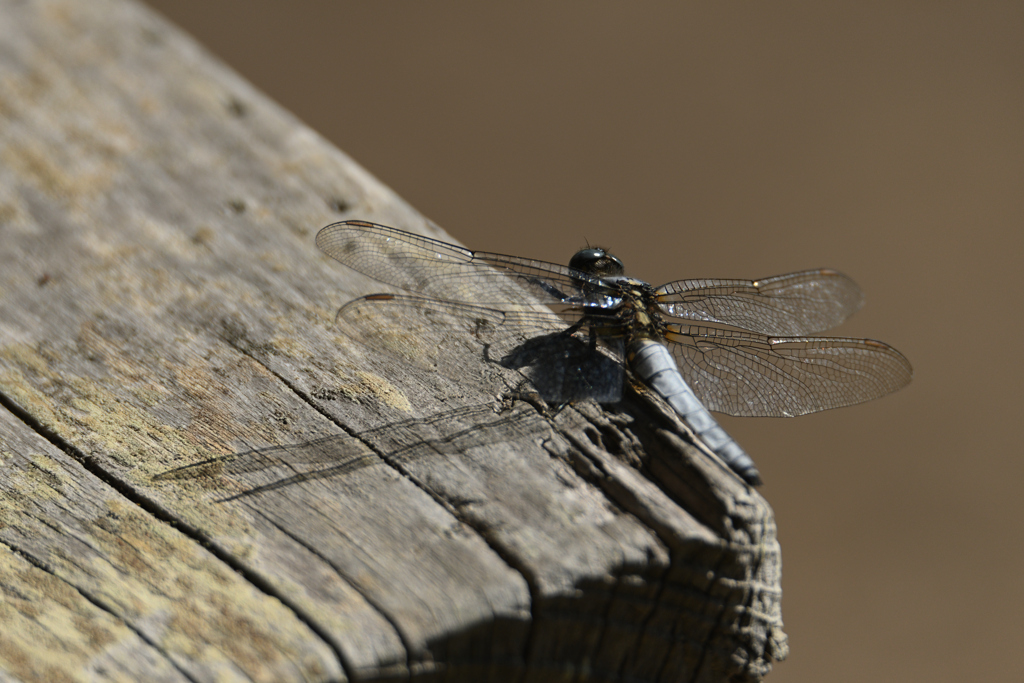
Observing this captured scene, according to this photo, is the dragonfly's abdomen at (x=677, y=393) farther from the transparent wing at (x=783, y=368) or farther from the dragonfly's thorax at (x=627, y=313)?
the transparent wing at (x=783, y=368)

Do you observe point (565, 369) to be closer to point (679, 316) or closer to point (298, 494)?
point (298, 494)

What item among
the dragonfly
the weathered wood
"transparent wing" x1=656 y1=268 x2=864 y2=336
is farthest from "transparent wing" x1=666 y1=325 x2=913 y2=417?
the weathered wood

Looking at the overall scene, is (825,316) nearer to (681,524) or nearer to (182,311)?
(681,524)

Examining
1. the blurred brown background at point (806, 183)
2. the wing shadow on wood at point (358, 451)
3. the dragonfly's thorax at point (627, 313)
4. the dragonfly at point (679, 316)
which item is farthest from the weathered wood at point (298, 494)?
the blurred brown background at point (806, 183)

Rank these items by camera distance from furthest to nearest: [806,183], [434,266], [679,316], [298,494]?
[806,183]
[679,316]
[434,266]
[298,494]

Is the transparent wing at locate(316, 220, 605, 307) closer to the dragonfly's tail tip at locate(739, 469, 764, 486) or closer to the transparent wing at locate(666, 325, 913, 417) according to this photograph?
the transparent wing at locate(666, 325, 913, 417)

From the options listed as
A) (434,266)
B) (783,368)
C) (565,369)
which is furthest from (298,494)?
(783,368)

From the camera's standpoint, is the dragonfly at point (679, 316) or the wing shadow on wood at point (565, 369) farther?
the dragonfly at point (679, 316)
